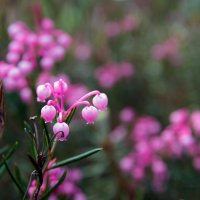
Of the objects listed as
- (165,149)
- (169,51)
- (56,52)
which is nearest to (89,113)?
(56,52)

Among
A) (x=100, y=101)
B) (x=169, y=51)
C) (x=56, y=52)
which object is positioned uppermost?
(x=100, y=101)

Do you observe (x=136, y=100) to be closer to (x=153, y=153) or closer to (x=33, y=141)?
(x=153, y=153)

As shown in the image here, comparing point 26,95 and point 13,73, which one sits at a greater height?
point 13,73

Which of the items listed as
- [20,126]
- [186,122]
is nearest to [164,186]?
[186,122]

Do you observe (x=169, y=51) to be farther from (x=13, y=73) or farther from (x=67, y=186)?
(x=13, y=73)

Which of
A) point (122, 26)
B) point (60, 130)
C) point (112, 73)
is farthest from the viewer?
point (122, 26)

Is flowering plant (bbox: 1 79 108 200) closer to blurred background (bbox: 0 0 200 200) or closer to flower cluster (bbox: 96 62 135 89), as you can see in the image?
blurred background (bbox: 0 0 200 200)

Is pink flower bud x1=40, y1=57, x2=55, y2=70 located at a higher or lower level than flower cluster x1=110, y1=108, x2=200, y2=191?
higher

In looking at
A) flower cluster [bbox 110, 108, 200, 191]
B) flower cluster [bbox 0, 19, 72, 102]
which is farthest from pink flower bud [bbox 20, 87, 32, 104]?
flower cluster [bbox 110, 108, 200, 191]

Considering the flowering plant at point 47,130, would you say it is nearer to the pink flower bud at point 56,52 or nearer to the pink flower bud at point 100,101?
the pink flower bud at point 100,101
